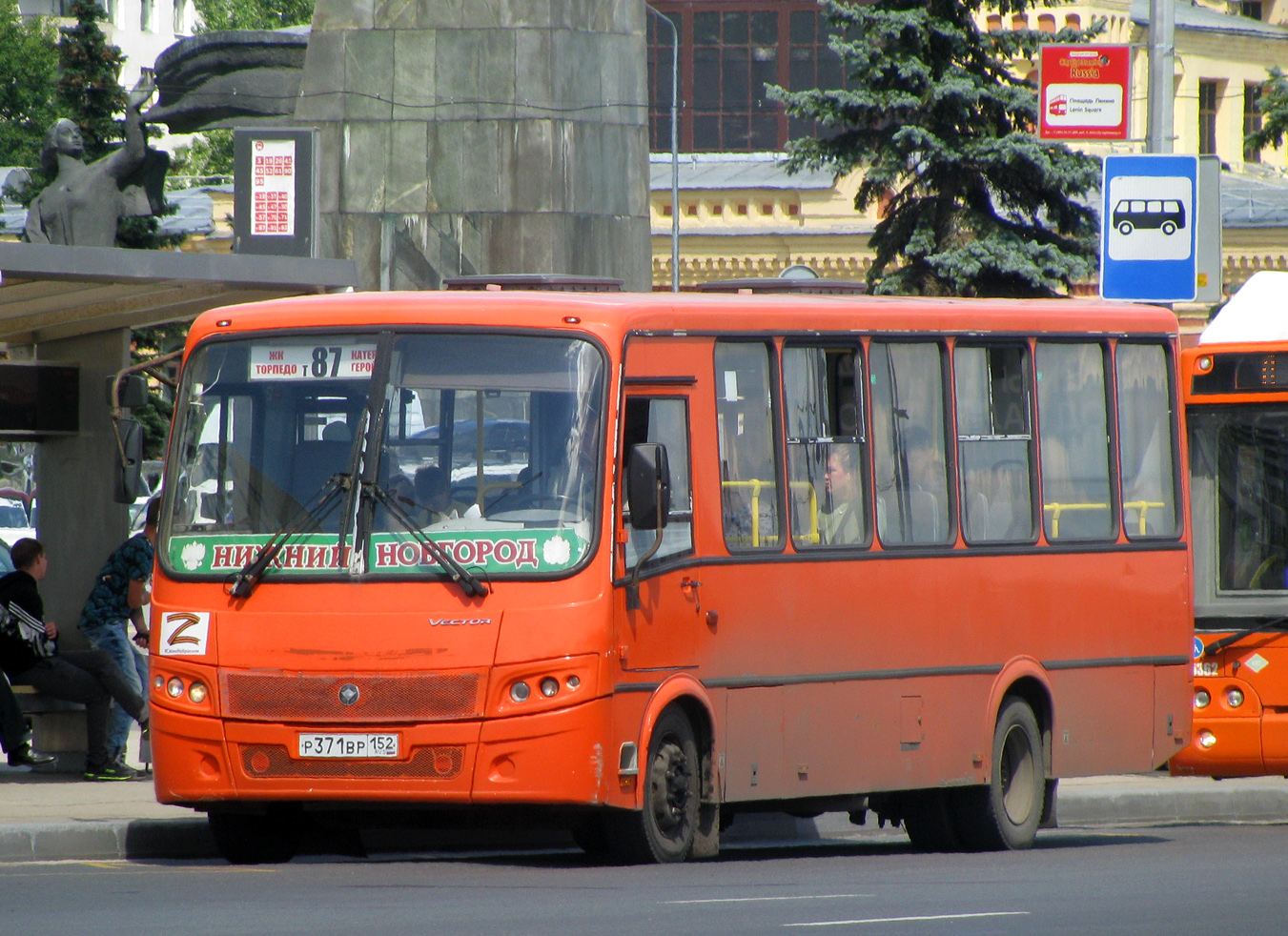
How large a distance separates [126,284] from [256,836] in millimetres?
3975

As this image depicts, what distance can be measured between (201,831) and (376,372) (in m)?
2.61

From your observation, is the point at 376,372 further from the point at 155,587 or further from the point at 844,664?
the point at 844,664

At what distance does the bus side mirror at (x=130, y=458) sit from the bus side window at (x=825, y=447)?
301 centimetres

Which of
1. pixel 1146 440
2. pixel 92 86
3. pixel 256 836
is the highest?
pixel 92 86

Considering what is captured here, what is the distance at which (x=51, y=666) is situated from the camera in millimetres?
15023

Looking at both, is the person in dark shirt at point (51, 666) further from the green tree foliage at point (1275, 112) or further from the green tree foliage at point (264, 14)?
the green tree foliage at point (264, 14)

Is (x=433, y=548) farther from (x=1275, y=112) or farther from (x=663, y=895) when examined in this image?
(x=1275, y=112)

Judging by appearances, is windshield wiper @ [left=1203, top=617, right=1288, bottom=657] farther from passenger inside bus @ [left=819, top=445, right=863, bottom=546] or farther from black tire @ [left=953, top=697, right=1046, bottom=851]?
passenger inside bus @ [left=819, top=445, right=863, bottom=546]

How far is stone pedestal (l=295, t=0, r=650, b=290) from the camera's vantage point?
21.4 m

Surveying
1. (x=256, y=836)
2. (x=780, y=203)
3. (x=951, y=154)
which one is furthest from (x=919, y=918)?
(x=780, y=203)

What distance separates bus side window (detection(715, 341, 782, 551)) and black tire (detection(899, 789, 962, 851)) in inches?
89.6

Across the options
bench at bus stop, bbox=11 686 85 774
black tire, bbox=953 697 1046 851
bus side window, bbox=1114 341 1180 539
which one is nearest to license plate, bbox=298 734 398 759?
black tire, bbox=953 697 1046 851

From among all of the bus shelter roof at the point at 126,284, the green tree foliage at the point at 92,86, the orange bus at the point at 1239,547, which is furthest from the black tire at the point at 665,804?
the green tree foliage at the point at 92,86

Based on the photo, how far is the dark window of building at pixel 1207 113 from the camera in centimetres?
6531
